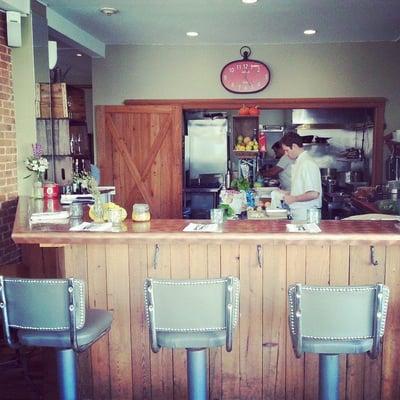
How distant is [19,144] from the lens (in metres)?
5.18

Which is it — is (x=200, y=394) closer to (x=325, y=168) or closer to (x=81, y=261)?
(x=81, y=261)

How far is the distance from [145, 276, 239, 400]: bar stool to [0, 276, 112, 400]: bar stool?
1.15 feet

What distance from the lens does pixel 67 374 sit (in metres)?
2.79

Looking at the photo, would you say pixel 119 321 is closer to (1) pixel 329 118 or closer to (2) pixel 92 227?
(2) pixel 92 227

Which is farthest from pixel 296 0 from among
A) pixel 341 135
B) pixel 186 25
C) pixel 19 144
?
pixel 341 135

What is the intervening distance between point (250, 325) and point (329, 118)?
740 cm

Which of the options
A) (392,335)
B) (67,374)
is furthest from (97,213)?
(392,335)

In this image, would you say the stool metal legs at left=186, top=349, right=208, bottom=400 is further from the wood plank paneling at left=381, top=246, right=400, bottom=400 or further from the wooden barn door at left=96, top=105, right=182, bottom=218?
the wooden barn door at left=96, top=105, right=182, bottom=218

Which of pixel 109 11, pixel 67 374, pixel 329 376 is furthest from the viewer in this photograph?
pixel 109 11

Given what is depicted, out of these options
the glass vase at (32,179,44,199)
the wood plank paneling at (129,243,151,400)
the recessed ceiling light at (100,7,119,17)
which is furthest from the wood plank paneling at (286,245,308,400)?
the recessed ceiling light at (100,7,119,17)

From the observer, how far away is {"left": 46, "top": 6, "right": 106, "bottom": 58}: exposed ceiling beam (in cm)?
584

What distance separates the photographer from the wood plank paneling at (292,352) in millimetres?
3299

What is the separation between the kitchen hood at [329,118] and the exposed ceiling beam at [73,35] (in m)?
4.29

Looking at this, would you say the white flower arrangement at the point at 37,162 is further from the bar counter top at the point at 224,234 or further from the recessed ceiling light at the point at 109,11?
the bar counter top at the point at 224,234
